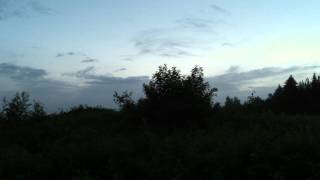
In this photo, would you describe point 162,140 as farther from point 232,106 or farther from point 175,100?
point 232,106

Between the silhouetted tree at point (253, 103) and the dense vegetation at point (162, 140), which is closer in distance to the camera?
the dense vegetation at point (162, 140)

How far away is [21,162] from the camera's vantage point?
14.1 m

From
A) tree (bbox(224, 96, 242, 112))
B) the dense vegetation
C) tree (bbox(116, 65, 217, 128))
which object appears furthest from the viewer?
tree (bbox(224, 96, 242, 112))

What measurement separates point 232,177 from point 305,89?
1065 inches

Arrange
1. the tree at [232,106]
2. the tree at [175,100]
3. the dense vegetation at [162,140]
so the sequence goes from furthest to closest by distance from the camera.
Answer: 1. the tree at [232,106]
2. the tree at [175,100]
3. the dense vegetation at [162,140]

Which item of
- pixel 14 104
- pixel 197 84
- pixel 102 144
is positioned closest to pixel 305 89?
pixel 197 84

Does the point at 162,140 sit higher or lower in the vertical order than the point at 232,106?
lower

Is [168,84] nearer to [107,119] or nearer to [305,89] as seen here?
[107,119]

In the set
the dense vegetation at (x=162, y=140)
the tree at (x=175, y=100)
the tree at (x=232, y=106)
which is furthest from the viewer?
the tree at (x=232, y=106)

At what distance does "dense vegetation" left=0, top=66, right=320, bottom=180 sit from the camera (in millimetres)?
12258

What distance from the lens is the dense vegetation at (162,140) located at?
12258mm

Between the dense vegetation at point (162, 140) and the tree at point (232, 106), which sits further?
the tree at point (232, 106)

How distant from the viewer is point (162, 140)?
52.3ft

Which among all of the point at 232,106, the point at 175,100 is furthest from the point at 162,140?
the point at 232,106
